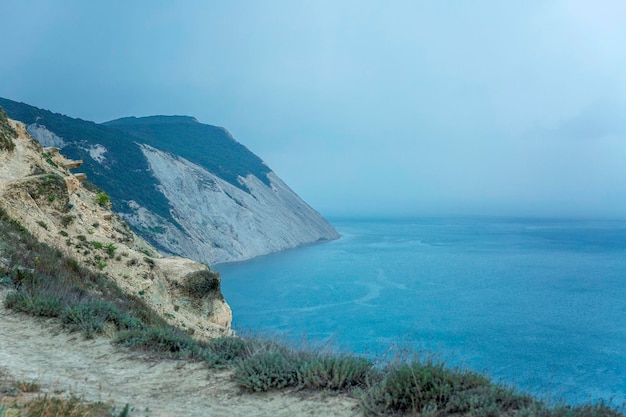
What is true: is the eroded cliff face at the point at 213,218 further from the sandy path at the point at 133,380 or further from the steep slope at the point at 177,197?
the sandy path at the point at 133,380

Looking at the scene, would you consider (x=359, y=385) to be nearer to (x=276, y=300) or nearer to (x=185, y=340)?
(x=185, y=340)

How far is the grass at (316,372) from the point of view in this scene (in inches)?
173

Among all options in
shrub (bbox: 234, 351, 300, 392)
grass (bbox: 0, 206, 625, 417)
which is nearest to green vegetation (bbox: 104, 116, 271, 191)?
grass (bbox: 0, 206, 625, 417)

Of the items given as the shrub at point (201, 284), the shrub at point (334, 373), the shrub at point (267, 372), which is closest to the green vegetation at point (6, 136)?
the shrub at point (201, 284)

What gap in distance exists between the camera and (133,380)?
6.04 meters

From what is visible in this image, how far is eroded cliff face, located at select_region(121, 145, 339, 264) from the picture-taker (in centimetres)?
6956

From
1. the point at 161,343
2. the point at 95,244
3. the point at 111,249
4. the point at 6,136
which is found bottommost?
the point at 161,343

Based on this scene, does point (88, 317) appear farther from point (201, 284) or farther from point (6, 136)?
point (6, 136)

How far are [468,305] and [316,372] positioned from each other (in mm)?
50494

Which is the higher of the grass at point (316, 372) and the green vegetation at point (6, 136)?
the green vegetation at point (6, 136)

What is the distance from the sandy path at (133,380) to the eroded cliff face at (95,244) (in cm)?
844

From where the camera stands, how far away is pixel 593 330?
1630 inches

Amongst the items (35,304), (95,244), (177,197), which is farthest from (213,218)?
(35,304)

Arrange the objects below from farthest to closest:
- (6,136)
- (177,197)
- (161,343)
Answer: (177,197) → (6,136) → (161,343)
